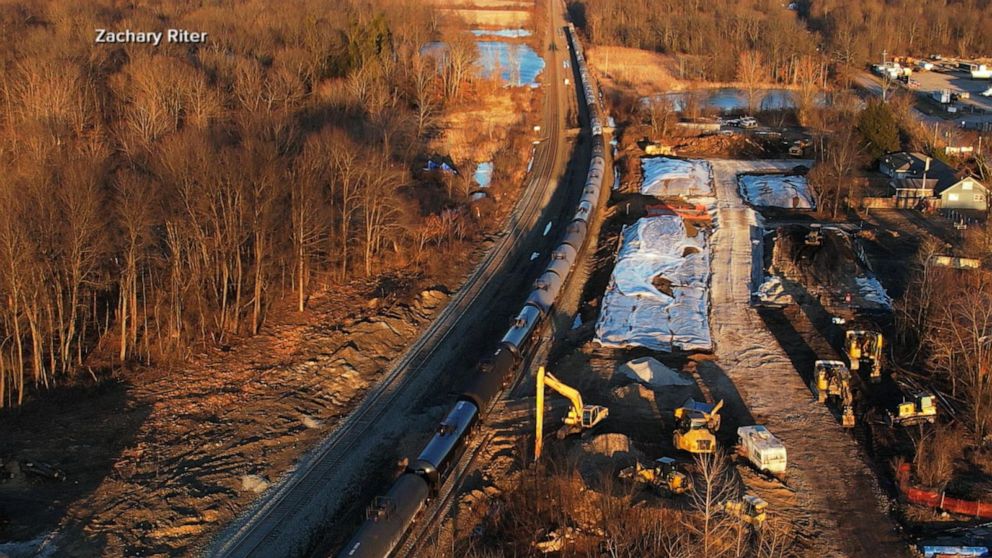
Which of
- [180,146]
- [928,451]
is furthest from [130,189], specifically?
[928,451]

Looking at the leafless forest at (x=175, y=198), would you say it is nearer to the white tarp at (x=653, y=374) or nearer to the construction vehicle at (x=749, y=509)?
the white tarp at (x=653, y=374)

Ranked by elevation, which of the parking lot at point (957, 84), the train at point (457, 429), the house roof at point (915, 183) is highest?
the parking lot at point (957, 84)

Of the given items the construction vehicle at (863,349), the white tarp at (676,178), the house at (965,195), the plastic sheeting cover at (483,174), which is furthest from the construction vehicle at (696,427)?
the plastic sheeting cover at (483,174)

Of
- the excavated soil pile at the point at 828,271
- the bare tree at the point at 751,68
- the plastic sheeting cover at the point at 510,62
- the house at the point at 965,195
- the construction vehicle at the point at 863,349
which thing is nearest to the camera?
the construction vehicle at the point at 863,349

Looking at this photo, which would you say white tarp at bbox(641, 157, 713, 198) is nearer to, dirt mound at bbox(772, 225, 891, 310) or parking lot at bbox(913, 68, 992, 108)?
dirt mound at bbox(772, 225, 891, 310)

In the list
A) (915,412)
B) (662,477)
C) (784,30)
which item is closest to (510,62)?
(784,30)

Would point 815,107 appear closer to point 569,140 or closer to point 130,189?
point 569,140
